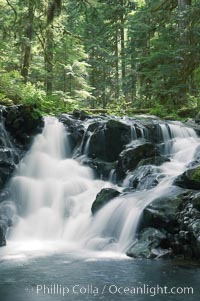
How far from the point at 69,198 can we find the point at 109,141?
116 inches

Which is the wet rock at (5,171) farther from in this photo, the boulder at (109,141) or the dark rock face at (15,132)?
the boulder at (109,141)

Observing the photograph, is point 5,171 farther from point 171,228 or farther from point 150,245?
point 171,228

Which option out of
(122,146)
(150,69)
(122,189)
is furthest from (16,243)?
(150,69)

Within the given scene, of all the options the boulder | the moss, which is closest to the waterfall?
the boulder

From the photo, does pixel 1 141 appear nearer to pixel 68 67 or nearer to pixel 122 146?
pixel 122 146

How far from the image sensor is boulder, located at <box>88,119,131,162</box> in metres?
13.3

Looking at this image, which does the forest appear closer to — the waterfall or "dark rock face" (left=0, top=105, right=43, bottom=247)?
"dark rock face" (left=0, top=105, right=43, bottom=247)

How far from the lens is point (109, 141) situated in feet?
43.8

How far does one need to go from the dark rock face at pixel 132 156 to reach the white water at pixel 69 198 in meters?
0.64

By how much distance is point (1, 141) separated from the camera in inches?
509

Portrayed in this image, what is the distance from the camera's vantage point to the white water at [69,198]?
8.97 m

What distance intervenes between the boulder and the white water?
0.83 m

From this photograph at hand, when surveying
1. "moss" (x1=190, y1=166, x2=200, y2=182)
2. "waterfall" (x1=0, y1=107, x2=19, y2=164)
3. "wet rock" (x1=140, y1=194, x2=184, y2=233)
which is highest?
"waterfall" (x1=0, y1=107, x2=19, y2=164)

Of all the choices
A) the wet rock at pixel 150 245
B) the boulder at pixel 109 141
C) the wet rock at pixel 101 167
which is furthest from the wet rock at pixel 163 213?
the boulder at pixel 109 141
